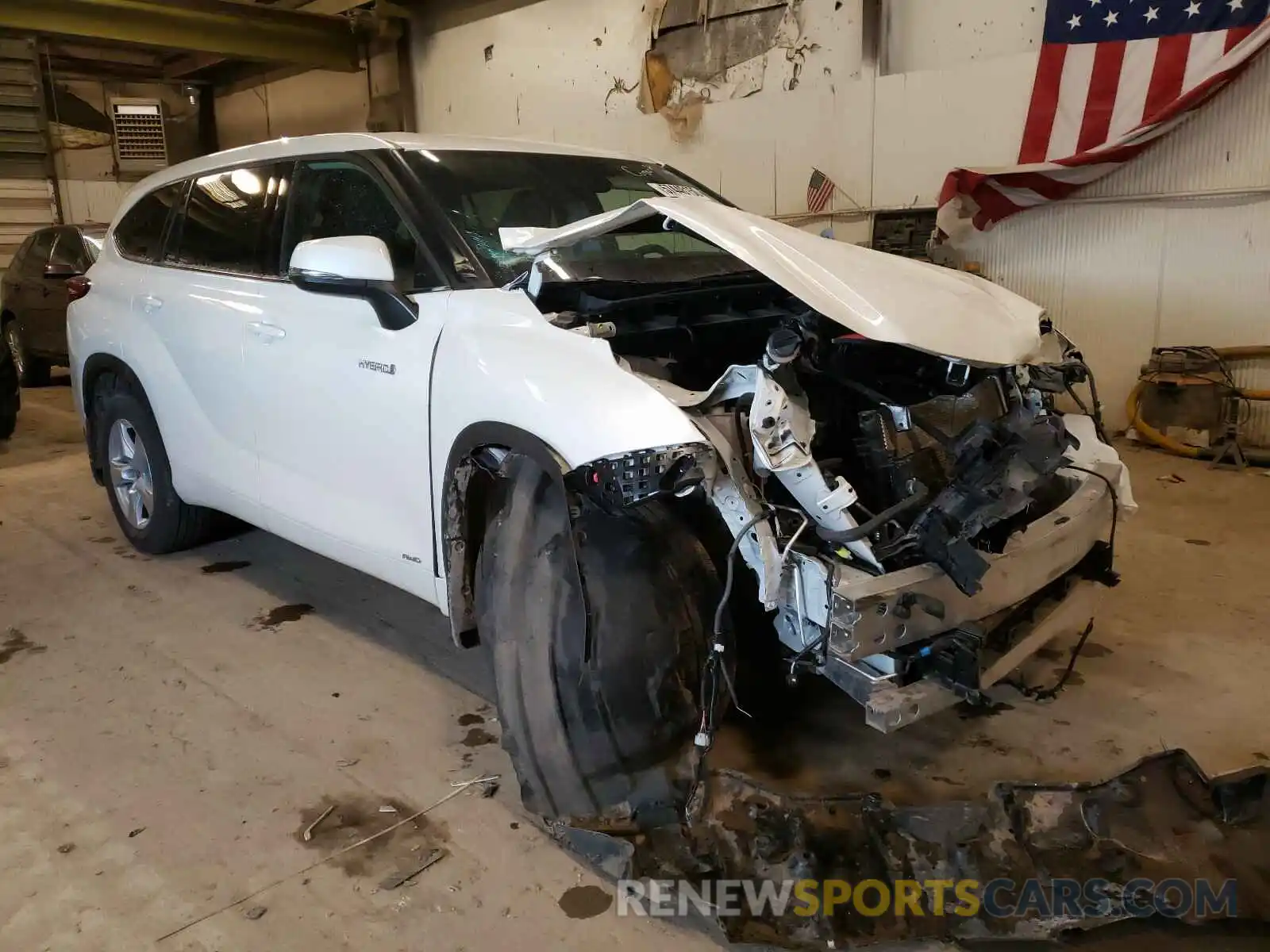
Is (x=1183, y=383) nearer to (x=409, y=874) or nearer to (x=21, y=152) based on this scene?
(x=409, y=874)

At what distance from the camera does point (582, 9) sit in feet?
28.6

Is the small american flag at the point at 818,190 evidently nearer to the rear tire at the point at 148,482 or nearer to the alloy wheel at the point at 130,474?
the rear tire at the point at 148,482

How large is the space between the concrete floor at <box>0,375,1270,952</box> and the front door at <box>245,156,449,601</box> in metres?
0.47

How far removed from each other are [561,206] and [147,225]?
209cm

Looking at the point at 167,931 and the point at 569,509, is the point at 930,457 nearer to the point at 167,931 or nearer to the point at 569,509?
the point at 569,509

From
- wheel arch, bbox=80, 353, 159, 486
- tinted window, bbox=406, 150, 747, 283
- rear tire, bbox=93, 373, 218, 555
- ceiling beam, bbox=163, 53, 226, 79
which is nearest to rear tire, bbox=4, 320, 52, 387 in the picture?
ceiling beam, bbox=163, 53, 226, 79

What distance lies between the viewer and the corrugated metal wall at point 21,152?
11.5 metres

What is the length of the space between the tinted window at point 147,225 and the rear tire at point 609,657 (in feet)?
8.73

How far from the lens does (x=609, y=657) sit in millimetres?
2037

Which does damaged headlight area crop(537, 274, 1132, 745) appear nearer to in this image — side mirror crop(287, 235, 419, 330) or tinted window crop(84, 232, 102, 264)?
side mirror crop(287, 235, 419, 330)

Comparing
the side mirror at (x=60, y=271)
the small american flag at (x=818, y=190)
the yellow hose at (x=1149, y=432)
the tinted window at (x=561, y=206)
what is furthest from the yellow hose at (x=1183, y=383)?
the side mirror at (x=60, y=271)

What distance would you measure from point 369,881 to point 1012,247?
238 inches

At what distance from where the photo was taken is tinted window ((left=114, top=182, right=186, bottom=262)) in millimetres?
3838

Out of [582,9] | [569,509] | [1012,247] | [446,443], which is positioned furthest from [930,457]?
[582,9]
